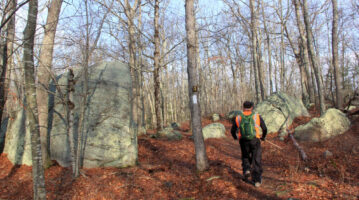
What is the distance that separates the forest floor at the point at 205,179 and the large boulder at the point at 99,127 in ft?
1.34

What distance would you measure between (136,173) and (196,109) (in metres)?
2.60

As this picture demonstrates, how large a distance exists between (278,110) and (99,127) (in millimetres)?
10287

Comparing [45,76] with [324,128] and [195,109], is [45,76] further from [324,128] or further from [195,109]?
[324,128]

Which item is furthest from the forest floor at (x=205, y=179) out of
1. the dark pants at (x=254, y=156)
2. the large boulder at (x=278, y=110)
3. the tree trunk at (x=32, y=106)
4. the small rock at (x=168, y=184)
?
the large boulder at (x=278, y=110)

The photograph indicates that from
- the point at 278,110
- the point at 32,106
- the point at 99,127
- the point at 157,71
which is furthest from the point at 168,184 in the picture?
the point at 278,110

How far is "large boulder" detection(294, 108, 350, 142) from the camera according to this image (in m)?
9.39

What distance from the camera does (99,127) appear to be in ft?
25.2

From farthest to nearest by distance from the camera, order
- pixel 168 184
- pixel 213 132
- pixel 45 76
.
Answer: pixel 213 132 → pixel 45 76 → pixel 168 184

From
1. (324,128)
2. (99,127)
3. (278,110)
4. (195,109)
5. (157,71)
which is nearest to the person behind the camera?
(195,109)

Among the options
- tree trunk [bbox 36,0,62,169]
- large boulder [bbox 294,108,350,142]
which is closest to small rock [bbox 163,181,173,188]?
tree trunk [bbox 36,0,62,169]

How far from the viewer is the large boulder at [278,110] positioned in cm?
1290

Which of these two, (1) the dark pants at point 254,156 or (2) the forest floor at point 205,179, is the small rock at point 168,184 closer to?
(2) the forest floor at point 205,179

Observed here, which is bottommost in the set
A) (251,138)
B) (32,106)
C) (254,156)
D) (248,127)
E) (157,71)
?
(254,156)

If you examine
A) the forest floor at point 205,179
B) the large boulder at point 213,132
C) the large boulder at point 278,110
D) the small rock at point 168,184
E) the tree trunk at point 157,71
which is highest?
the tree trunk at point 157,71
